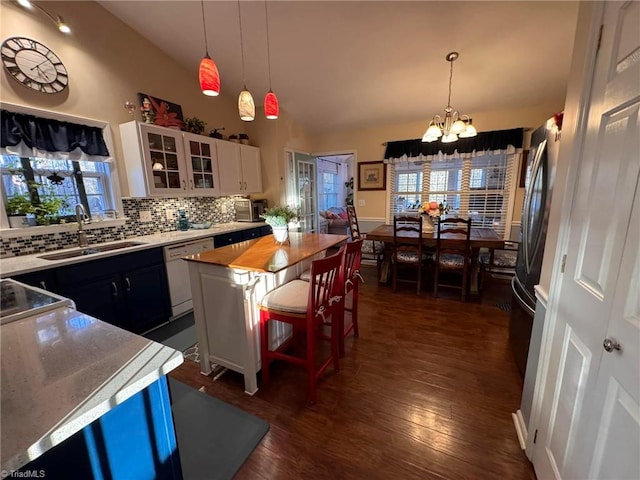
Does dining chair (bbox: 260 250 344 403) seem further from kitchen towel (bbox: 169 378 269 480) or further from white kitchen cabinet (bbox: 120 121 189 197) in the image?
white kitchen cabinet (bbox: 120 121 189 197)

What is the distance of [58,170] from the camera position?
2.56 metres

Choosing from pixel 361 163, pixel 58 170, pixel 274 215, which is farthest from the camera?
pixel 361 163

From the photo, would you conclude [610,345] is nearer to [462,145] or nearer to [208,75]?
[208,75]

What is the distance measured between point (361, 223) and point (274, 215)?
3168 millimetres

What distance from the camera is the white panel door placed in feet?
2.48

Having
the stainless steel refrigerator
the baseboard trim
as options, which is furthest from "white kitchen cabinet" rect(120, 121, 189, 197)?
the baseboard trim

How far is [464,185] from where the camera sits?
14.2 ft

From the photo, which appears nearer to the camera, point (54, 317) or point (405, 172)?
point (54, 317)

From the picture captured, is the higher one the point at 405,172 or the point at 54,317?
the point at 405,172

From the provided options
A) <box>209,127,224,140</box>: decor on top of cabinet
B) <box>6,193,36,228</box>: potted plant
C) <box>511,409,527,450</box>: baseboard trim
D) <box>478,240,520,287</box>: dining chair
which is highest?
<box>209,127,224,140</box>: decor on top of cabinet

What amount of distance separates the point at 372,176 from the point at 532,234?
3.25 m

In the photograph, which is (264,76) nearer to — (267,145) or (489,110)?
(267,145)

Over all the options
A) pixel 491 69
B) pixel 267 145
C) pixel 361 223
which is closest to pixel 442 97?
pixel 491 69

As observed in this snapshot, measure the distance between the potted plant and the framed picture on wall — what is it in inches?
171
